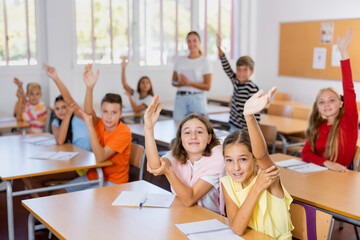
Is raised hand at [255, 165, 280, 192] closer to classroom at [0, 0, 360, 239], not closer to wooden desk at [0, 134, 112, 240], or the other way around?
classroom at [0, 0, 360, 239]

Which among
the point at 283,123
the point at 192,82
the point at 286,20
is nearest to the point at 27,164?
the point at 192,82

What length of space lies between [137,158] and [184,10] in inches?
192

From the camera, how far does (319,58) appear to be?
7.41 metres

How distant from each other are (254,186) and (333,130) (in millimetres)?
1505

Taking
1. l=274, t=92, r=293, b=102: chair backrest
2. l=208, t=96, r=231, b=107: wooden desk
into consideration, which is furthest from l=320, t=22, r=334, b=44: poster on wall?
l=208, t=96, r=231, b=107: wooden desk

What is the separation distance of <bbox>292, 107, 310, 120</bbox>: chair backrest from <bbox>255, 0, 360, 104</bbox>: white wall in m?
1.95

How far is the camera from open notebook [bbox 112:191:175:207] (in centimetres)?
230

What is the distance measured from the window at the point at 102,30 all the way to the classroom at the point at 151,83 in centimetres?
2

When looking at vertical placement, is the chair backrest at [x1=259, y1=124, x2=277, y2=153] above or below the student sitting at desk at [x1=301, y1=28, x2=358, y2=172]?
below

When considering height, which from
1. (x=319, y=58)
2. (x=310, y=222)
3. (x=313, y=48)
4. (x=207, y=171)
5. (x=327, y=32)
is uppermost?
(x=327, y=32)

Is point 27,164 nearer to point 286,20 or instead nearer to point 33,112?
point 33,112

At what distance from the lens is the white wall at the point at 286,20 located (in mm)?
7105

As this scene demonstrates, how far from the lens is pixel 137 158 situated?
3.38 meters

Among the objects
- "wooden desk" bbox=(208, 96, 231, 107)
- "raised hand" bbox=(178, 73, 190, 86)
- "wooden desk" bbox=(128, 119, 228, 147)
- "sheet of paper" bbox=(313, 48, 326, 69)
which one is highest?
"sheet of paper" bbox=(313, 48, 326, 69)
